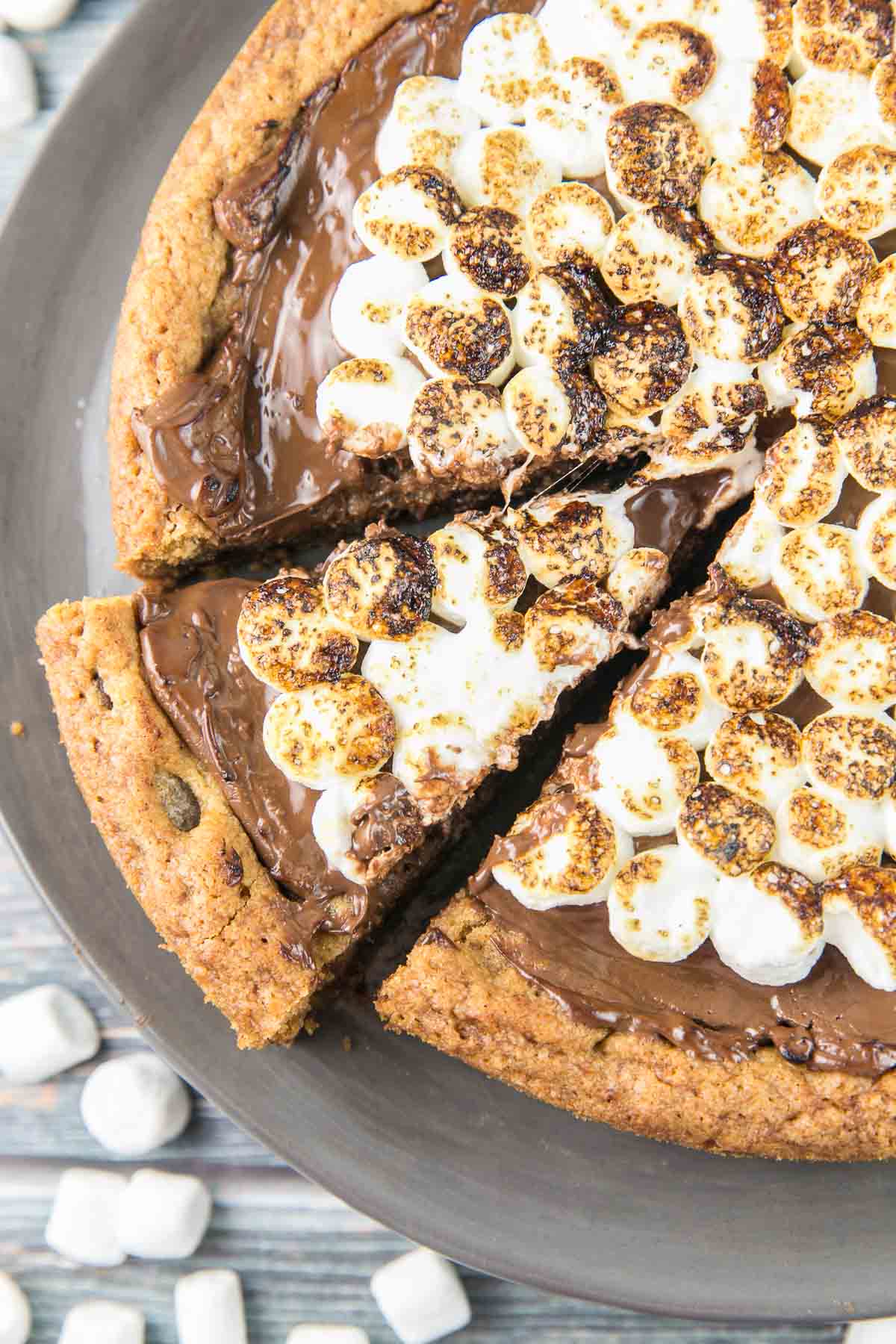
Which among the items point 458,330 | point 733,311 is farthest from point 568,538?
point 733,311

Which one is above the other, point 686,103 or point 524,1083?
point 686,103

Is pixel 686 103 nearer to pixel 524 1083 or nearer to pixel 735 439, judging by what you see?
pixel 735 439

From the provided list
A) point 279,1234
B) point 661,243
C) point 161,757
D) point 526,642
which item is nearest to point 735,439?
point 661,243

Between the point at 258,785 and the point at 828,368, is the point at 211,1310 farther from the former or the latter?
the point at 828,368

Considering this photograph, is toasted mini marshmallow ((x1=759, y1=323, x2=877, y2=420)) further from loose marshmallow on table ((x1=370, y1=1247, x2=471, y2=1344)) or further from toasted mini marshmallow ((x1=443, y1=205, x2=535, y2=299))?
loose marshmallow on table ((x1=370, y1=1247, x2=471, y2=1344))

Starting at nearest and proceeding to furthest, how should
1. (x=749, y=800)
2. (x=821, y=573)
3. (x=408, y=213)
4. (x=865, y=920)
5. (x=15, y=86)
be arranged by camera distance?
(x=865, y=920)
(x=749, y=800)
(x=821, y=573)
(x=408, y=213)
(x=15, y=86)

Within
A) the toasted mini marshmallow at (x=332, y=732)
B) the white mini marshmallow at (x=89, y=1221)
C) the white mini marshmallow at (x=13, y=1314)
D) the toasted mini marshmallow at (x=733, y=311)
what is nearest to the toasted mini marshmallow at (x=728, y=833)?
the toasted mini marshmallow at (x=332, y=732)
